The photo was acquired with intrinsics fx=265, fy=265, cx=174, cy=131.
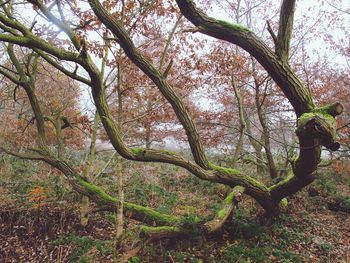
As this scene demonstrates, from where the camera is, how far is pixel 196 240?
18.3ft

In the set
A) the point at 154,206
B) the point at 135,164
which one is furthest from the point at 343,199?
the point at 135,164

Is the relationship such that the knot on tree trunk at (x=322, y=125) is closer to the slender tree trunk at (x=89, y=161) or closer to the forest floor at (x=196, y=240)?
the forest floor at (x=196, y=240)

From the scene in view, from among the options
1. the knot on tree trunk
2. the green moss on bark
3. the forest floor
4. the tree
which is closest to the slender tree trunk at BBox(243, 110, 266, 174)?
the forest floor

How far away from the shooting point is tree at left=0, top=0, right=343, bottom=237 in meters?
3.54

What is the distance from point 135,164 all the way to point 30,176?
14.2ft

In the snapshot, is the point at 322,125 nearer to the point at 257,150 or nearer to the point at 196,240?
the point at 196,240

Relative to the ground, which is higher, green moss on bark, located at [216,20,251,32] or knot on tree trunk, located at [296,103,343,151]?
green moss on bark, located at [216,20,251,32]

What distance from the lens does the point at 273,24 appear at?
385 inches

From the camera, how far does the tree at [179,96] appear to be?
3.54 m

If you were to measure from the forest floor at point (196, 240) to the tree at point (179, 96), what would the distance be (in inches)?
17.4

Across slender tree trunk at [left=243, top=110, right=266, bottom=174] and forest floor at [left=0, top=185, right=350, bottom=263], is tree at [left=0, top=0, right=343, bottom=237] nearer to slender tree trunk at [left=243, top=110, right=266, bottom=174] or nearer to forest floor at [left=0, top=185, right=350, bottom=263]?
forest floor at [left=0, top=185, right=350, bottom=263]

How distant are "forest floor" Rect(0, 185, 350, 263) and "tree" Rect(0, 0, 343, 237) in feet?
1.45

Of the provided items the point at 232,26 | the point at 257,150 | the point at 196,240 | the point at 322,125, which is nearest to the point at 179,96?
the point at 232,26

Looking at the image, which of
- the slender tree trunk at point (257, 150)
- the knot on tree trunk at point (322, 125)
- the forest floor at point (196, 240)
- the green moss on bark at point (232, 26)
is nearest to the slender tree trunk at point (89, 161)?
the forest floor at point (196, 240)
